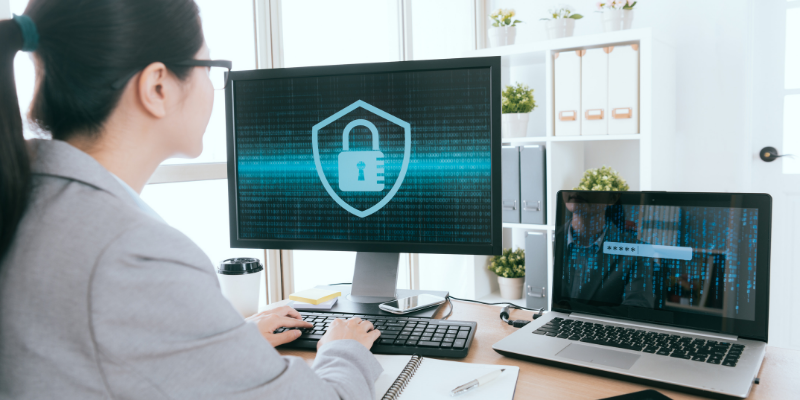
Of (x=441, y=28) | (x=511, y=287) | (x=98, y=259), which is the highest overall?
(x=441, y=28)

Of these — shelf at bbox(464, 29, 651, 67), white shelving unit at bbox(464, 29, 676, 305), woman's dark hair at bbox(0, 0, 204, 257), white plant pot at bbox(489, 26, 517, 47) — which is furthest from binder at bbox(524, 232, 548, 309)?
woman's dark hair at bbox(0, 0, 204, 257)

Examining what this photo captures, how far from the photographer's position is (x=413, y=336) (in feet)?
2.84

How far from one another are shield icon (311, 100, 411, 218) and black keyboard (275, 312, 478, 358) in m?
0.22

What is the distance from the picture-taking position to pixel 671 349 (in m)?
0.77

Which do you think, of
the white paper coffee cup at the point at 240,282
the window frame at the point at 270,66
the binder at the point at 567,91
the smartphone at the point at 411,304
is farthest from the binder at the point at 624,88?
the white paper coffee cup at the point at 240,282

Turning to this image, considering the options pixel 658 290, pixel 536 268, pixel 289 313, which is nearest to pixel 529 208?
pixel 536 268

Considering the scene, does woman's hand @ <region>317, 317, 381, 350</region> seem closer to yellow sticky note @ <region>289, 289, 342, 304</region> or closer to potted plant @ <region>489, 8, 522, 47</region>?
yellow sticky note @ <region>289, 289, 342, 304</region>

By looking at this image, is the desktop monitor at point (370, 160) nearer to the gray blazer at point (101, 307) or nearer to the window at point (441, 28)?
the gray blazer at point (101, 307)

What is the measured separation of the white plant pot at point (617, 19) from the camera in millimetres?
2307

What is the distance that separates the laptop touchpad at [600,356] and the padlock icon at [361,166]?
470mm

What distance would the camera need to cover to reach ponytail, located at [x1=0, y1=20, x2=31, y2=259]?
0.45 metres

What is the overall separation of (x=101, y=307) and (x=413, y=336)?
528mm

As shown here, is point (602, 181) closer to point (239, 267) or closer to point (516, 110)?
point (516, 110)

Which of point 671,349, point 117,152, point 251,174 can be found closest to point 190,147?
point 117,152
